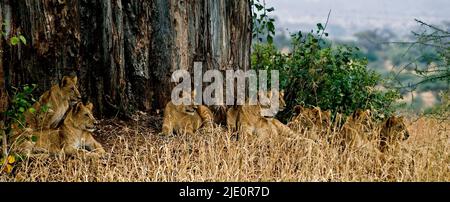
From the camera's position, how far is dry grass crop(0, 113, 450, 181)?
26.0 feet

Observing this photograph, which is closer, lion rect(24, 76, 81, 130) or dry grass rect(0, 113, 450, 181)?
dry grass rect(0, 113, 450, 181)

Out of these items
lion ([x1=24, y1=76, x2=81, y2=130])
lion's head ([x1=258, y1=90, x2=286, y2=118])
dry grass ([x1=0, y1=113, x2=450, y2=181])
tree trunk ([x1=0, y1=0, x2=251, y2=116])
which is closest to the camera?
dry grass ([x1=0, y1=113, x2=450, y2=181])

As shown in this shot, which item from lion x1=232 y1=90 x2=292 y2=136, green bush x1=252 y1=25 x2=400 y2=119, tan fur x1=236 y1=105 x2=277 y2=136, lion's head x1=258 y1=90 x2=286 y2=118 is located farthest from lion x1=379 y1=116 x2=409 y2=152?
green bush x1=252 y1=25 x2=400 y2=119

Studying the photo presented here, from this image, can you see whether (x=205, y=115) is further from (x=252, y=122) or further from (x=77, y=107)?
(x=77, y=107)

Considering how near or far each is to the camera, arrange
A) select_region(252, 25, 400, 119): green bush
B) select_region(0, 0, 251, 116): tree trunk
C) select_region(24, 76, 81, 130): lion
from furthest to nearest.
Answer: select_region(252, 25, 400, 119): green bush → select_region(0, 0, 251, 116): tree trunk → select_region(24, 76, 81, 130): lion

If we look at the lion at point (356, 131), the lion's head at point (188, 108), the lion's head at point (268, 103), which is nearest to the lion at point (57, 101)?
the lion's head at point (188, 108)

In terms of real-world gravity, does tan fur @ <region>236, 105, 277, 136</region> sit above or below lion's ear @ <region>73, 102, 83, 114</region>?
below

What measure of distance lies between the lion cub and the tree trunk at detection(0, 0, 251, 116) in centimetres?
60

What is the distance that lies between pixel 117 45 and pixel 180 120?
3.75ft

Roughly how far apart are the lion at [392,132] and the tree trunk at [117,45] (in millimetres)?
2272

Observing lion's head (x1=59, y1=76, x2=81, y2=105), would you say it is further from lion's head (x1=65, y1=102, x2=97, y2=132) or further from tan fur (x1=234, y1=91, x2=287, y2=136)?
tan fur (x1=234, y1=91, x2=287, y2=136)

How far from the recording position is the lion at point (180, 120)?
943cm

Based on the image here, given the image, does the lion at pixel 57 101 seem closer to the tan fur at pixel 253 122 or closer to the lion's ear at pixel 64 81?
the lion's ear at pixel 64 81

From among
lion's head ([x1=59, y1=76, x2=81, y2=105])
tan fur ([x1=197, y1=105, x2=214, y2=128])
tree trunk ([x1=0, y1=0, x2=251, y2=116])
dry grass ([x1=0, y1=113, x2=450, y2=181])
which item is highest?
tree trunk ([x1=0, y1=0, x2=251, y2=116])
